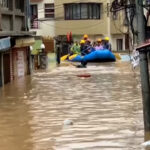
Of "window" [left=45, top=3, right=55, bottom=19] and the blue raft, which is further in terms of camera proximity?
"window" [left=45, top=3, right=55, bottom=19]

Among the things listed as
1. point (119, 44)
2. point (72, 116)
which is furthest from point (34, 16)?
point (72, 116)

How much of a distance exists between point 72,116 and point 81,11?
39809 mm

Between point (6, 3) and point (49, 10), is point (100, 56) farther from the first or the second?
point (6, 3)

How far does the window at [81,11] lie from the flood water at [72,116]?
98.0 ft

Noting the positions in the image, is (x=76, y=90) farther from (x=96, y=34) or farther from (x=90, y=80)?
(x=96, y=34)

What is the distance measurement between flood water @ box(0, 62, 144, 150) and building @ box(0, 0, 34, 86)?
1690 millimetres

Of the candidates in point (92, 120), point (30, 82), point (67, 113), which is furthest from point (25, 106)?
point (30, 82)

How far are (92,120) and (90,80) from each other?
11.7m

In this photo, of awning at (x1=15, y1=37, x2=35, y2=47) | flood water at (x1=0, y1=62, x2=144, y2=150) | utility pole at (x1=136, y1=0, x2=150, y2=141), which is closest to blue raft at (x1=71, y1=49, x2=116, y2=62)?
awning at (x1=15, y1=37, x2=35, y2=47)

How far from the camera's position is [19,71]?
27797 millimetres

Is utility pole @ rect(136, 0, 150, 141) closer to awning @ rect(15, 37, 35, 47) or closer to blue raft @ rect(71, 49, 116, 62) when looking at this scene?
awning @ rect(15, 37, 35, 47)

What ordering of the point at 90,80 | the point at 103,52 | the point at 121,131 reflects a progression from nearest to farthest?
the point at 121,131 < the point at 90,80 < the point at 103,52

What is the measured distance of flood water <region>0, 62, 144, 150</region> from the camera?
415 inches

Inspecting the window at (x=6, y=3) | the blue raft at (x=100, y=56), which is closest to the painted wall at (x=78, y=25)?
the blue raft at (x=100, y=56)
